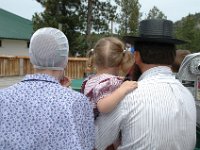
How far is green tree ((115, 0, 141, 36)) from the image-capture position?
3694cm

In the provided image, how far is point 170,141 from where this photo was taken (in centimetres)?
257

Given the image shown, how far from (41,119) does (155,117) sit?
666mm

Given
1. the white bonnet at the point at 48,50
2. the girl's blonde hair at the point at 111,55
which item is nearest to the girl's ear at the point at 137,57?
the girl's blonde hair at the point at 111,55

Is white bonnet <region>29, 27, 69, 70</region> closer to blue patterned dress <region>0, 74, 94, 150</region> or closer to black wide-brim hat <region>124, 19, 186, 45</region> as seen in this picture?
blue patterned dress <region>0, 74, 94, 150</region>

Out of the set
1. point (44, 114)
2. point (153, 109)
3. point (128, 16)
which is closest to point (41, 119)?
point (44, 114)

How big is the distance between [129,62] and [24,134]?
42.3 inches

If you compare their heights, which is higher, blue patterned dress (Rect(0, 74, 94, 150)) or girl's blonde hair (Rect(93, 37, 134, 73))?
girl's blonde hair (Rect(93, 37, 134, 73))

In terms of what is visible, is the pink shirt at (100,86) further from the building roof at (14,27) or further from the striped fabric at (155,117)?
the building roof at (14,27)

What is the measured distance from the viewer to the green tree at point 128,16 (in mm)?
36938

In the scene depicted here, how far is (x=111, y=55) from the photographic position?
3018 mm

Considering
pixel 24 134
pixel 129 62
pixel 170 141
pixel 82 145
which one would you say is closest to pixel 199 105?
pixel 129 62

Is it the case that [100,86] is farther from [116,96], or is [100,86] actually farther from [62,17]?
[62,17]

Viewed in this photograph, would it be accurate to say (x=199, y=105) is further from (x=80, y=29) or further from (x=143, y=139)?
(x=80, y=29)

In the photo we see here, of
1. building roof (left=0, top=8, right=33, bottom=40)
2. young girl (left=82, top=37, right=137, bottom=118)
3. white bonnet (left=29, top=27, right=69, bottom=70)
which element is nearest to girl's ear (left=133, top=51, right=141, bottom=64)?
young girl (left=82, top=37, right=137, bottom=118)
